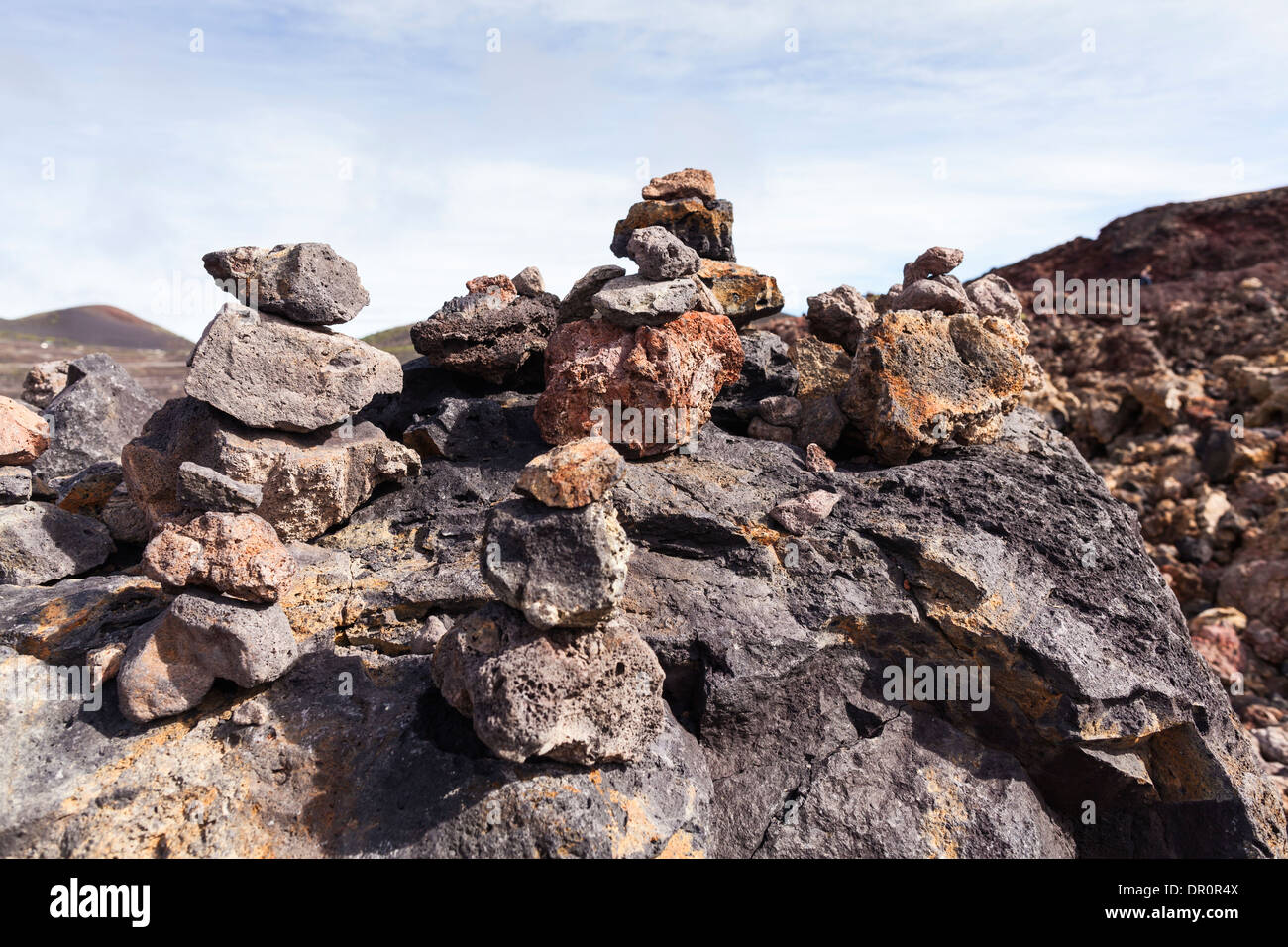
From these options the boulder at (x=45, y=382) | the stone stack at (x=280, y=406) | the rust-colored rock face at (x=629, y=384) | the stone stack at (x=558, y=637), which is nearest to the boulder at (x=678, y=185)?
the rust-colored rock face at (x=629, y=384)

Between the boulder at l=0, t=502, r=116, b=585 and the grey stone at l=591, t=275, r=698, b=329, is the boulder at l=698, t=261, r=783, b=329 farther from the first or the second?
the boulder at l=0, t=502, r=116, b=585

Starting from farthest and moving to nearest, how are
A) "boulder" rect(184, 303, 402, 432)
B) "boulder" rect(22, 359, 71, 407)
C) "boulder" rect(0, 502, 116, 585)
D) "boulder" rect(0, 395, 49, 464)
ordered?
"boulder" rect(22, 359, 71, 407) → "boulder" rect(0, 395, 49, 464) → "boulder" rect(0, 502, 116, 585) → "boulder" rect(184, 303, 402, 432)

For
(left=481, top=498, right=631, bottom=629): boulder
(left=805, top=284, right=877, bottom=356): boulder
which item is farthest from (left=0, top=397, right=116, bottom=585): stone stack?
(left=805, top=284, right=877, bottom=356): boulder

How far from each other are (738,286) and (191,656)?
5.18 m

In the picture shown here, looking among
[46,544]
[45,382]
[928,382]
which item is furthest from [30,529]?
[928,382]

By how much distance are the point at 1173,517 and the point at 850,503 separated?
1021 cm

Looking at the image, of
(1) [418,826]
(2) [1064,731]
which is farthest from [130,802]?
(2) [1064,731]

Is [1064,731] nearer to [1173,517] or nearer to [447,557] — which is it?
[447,557]

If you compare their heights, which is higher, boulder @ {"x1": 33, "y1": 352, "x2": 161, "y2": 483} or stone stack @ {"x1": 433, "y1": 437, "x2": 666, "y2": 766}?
boulder @ {"x1": 33, "y1": 352, "x2": 161, "y2": 483}

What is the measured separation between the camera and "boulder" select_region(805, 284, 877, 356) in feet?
23.4

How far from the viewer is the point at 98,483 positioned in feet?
21.3

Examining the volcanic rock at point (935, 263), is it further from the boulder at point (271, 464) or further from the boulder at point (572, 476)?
the boulder at point (271, 464)

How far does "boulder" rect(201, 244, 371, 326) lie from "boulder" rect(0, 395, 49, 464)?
215 centimetres

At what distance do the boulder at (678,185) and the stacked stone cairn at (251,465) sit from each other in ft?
9.21
